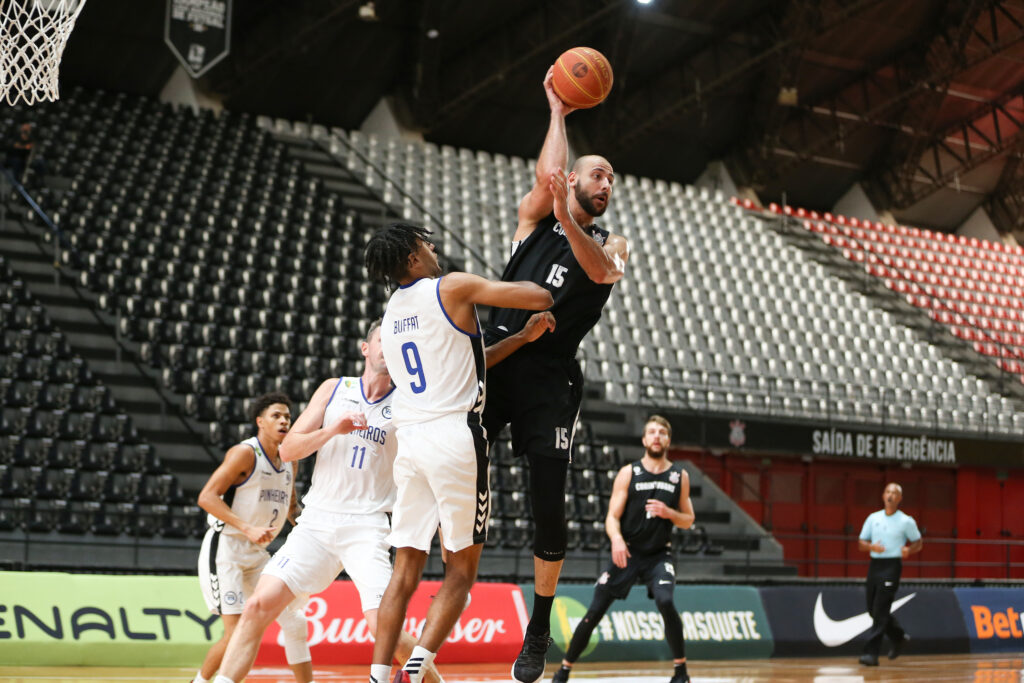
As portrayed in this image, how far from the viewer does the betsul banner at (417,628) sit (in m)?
10.7

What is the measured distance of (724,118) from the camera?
99.7ft

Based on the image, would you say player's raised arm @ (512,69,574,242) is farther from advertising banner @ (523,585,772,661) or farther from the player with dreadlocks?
advertising banner @ (523,585,772,661)

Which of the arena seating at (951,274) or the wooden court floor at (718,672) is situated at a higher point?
the arena seating at (951,274)

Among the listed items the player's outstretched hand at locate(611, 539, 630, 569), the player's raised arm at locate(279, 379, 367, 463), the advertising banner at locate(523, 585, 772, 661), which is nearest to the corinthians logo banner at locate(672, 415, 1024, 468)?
the advertising banner at locate(523, 585, 772, 661)

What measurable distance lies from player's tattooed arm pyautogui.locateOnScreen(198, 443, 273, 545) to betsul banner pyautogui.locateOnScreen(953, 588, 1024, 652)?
35.8 feet

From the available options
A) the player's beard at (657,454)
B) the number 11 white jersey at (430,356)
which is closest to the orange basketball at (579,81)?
the number 11 white jersey at (430,356)

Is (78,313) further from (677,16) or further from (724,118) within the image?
(724,118)

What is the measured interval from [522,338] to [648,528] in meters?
4.30

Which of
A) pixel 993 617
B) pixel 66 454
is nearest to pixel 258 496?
pixel 66 454

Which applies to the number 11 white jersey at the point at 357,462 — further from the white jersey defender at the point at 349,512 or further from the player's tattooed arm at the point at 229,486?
the player's tattooed arm at the point at 229,486

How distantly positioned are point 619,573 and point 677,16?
19.8m

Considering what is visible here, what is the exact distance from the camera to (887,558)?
13367mm

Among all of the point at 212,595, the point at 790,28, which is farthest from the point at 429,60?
the point at 212,595

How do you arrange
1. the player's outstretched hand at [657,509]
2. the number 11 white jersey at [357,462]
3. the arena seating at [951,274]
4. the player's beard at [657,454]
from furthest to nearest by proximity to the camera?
the arena seating at [951,274] < the player's beard at [657,454] < the player's outstretched hand at [657,509] < the number 11 white jersey at [357,462]
